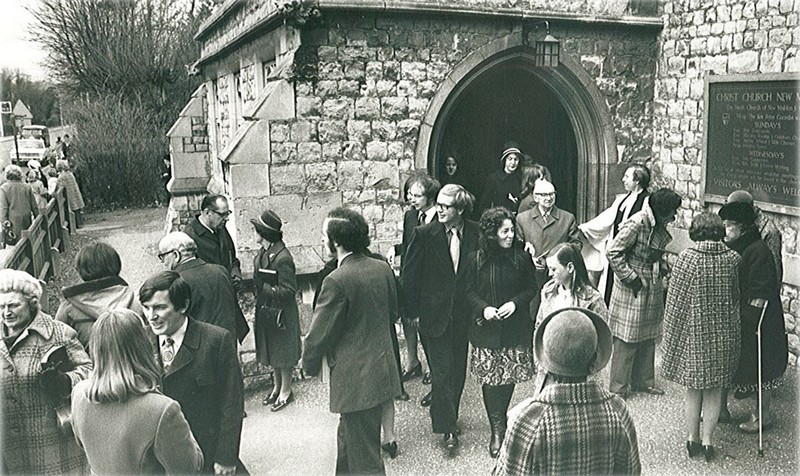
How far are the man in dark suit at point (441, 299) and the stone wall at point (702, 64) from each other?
11.8 ft

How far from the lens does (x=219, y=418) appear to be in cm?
331

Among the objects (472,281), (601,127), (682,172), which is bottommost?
(472,281)

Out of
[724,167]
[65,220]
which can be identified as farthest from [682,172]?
[65,220]

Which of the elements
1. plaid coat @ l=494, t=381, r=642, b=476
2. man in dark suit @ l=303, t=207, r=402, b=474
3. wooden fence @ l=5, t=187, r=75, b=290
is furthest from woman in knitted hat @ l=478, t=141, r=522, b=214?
plaid coat @ l=494, t=381, r=642, b=476

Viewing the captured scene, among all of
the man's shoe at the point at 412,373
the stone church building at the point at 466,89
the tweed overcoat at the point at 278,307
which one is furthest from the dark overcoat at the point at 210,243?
the man's shoe at the point at 412,373

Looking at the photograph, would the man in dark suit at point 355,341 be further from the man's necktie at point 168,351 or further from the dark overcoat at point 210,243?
the dark overcoat at point 210,243

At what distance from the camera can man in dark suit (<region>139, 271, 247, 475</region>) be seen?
3.25 meters

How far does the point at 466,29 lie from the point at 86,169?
1481 centimetres

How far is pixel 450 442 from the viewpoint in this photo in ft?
16.5

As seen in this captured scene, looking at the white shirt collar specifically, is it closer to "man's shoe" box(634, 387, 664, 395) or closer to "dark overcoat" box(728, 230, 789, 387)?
"dark overcoat" box(728, 230, 789, 387)

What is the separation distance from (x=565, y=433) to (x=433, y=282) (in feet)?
8.81

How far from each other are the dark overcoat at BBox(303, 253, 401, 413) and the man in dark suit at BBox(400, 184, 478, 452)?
0.84 metres

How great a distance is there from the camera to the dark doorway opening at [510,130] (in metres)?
9.14

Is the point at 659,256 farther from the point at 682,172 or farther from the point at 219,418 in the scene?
the point at 219,418
